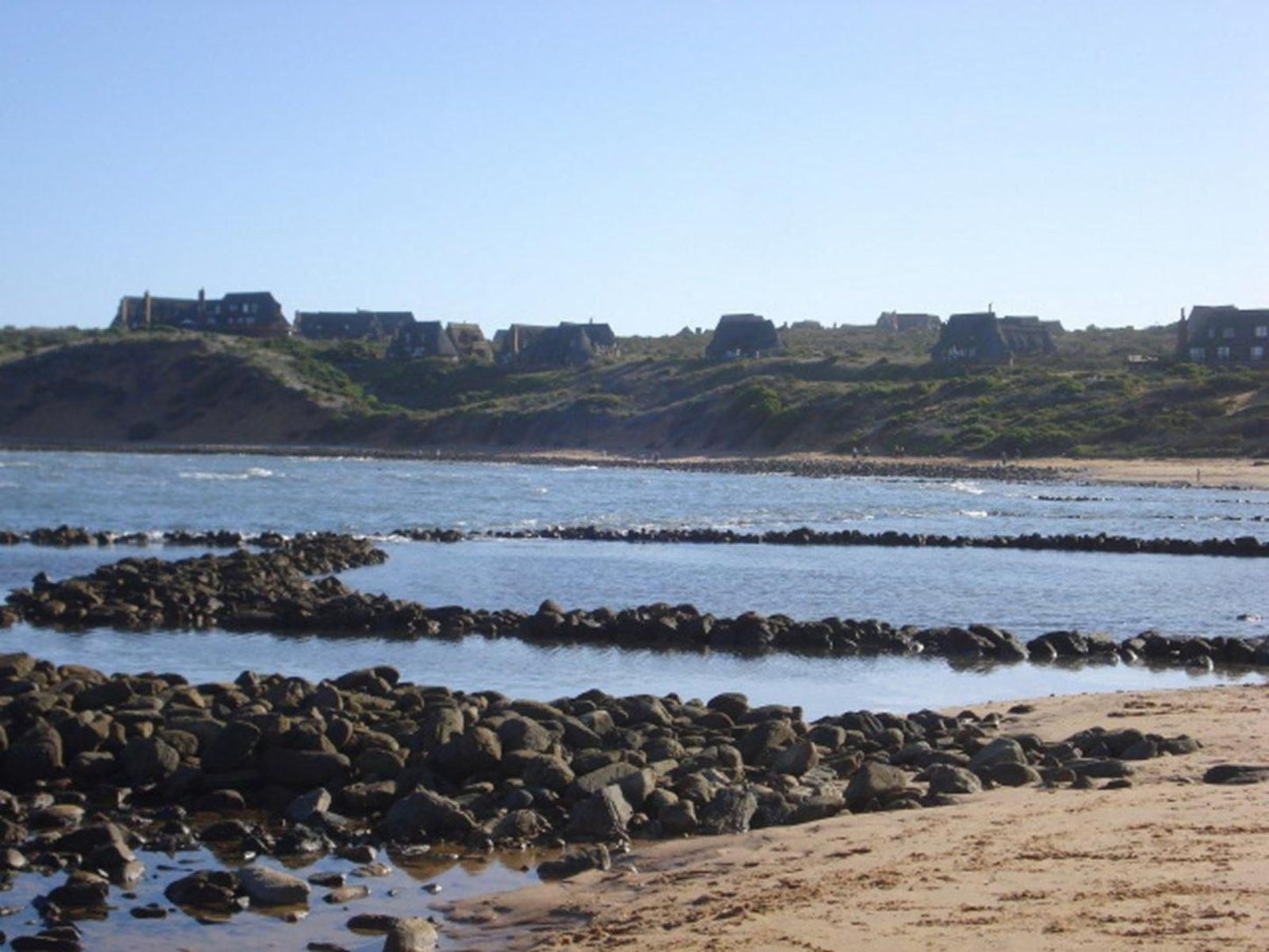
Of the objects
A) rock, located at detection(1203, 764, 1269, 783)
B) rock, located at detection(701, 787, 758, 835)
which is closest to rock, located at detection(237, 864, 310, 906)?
rock, located at detection(701, 787, 758, 835)

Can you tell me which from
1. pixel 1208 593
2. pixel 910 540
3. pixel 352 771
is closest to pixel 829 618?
pixel 1208 593

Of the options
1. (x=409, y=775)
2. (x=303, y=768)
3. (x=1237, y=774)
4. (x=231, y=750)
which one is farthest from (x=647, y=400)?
(x=1237, y=774)

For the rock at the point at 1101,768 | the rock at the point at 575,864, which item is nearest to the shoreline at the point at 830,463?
the rock at the point at 1101,768

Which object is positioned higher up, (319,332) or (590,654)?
(319,332)

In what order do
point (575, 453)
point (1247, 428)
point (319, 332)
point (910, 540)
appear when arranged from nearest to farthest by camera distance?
point (910, 540) → point (1247, 428) → point (575, 453) → point (319, 332)

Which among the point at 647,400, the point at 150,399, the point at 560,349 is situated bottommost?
the point at 150,399

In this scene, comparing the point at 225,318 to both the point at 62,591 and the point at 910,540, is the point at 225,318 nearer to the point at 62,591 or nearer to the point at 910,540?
the point at 910,540

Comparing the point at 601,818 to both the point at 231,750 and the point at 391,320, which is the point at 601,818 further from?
the point at 391,320

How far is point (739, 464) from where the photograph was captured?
85938mm

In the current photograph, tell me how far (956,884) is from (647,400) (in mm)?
101309

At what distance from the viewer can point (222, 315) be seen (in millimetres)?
147500

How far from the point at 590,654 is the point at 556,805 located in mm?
10438

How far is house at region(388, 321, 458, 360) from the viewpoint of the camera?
13725 centimetres

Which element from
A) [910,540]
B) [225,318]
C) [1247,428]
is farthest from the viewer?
[225,318]
